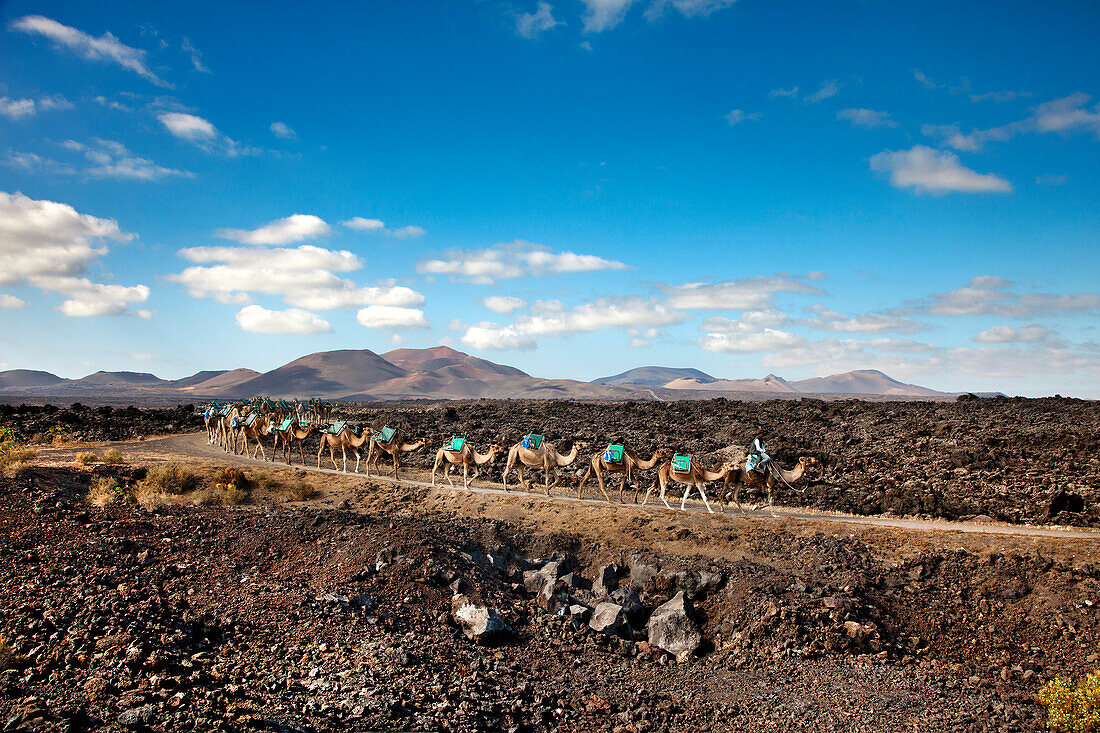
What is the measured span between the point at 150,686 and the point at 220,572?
14.8ft

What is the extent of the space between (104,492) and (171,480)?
12.9ft

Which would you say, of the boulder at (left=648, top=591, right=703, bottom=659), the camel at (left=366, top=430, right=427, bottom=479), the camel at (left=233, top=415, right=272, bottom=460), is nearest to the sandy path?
the camel at (left=366, top=430, right=427, bottom=479)

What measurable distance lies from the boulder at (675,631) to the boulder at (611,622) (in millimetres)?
512

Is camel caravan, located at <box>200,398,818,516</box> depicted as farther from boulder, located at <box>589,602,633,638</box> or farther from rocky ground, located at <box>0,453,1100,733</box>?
boulder, located at <box>589,602,633,638</box>

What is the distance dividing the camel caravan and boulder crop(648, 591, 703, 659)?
21.0ft

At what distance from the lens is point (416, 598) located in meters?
11.6

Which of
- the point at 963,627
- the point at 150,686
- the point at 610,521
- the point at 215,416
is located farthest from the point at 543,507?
the point at 215,416

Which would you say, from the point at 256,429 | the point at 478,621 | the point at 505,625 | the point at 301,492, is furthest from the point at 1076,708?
the point at 256,429

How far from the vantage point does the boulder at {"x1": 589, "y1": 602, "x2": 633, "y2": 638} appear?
11.9m

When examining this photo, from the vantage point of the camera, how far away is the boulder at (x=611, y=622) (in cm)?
1193

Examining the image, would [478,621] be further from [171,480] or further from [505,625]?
[171,480]

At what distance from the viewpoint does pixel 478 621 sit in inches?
434

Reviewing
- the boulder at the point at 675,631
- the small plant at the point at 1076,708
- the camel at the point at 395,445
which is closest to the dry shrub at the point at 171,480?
→ the camel at the point at 395,445

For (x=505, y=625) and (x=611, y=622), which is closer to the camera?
(x=505, y=625)
